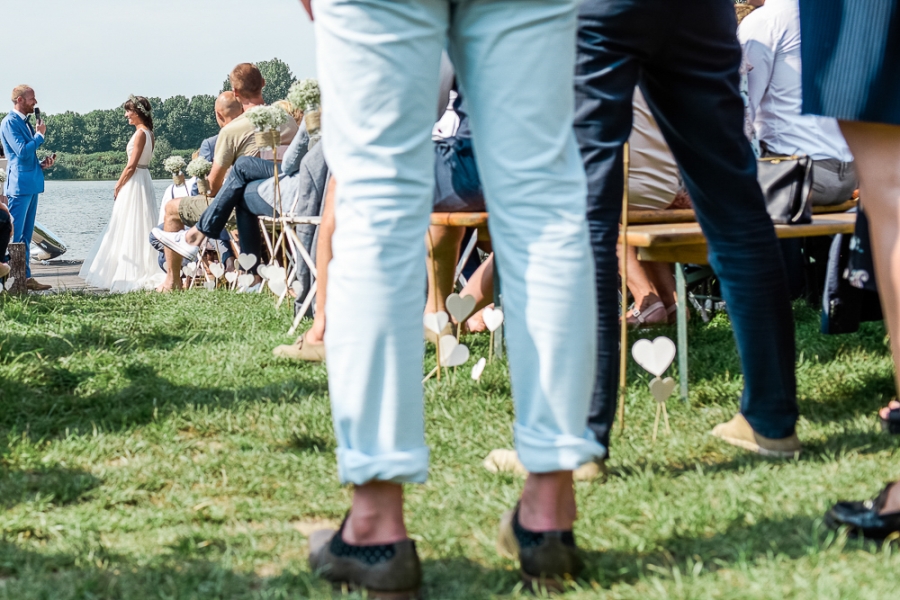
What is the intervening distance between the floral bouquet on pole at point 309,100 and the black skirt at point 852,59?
11.6 feet

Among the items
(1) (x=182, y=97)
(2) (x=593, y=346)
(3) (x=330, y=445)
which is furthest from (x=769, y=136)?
(1) (x=182, y=97)

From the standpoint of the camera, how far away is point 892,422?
99.0 inches

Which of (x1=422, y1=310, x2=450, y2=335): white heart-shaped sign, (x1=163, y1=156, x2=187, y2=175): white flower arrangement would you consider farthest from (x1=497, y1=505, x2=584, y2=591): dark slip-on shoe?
(x1=163, y1=156, x2=187, y2=175): white flower arrangement

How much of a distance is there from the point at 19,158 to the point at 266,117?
6.51 m

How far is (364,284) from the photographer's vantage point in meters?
1.43

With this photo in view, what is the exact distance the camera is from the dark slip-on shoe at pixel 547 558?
1533 millimetres

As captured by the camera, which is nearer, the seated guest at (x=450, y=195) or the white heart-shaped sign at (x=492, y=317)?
the white heart-shaped sign at (x=492, y=317)

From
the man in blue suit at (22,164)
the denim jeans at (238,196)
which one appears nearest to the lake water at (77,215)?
the man in blue suit at (22,164)

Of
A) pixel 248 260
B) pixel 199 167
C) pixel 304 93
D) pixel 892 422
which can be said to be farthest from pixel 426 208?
pixel 199 167

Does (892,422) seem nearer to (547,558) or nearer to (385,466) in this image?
(547,558)

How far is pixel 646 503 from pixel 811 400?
1.14 m

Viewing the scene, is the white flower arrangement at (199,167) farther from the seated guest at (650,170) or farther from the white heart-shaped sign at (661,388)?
the white heart-shaped sign at (661,388)

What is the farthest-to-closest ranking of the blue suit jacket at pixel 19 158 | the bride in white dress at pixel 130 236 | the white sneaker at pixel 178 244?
the bride in white dress at pixel 130 236 < the blue suit jacket at pixel 19 158 < the white sneaker at pixel 178 244

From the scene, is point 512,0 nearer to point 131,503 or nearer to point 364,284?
point 364,284
